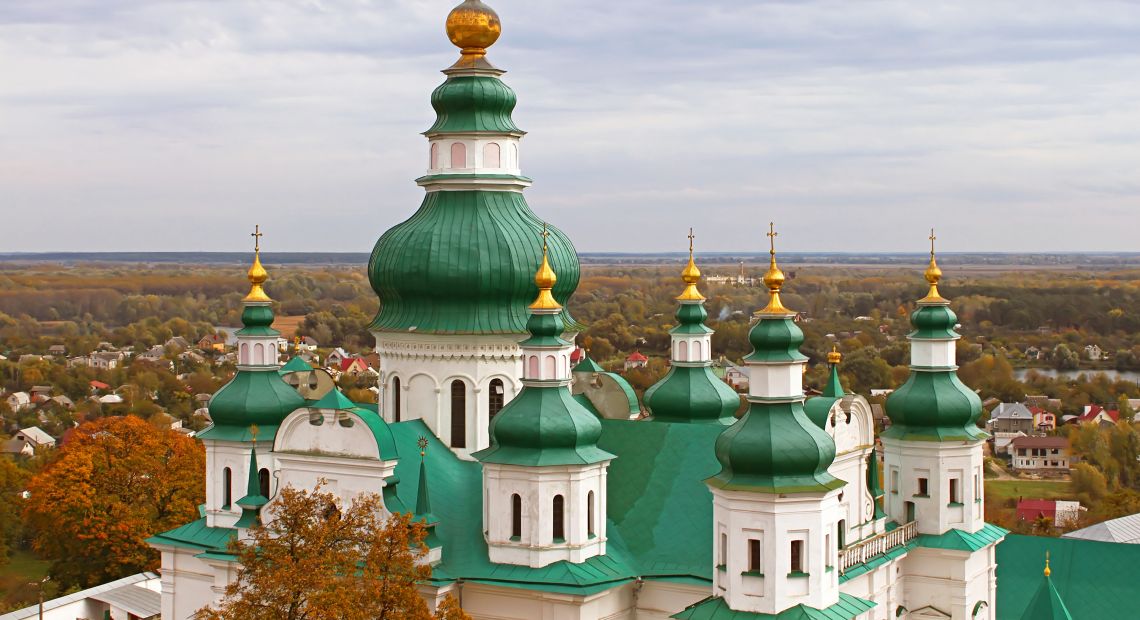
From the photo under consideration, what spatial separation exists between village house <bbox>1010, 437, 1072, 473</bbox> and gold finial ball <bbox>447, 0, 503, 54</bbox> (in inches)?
1456

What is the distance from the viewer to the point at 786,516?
57.2 feet

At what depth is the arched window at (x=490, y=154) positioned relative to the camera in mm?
22562

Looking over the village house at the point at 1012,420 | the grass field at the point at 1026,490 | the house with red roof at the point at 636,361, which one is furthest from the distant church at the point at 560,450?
the house with red roof at the point at 636,361

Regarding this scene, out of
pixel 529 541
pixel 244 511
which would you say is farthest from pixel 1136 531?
pixel 244 511

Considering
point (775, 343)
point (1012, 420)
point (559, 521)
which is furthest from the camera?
point (1012, 420)

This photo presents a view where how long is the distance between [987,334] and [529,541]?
3178 inches

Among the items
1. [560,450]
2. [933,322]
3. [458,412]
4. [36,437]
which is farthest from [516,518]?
[36,437]

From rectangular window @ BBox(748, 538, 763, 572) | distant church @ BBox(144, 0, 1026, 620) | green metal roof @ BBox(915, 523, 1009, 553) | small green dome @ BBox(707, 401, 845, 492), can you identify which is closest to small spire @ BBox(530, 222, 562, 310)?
distant church @ BBox(144, 0, 1026, 620)

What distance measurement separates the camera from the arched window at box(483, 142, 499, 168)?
22562 mm

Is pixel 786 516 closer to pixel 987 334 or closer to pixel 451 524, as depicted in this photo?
pixel 451 524

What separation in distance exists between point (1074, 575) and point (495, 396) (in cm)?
1036

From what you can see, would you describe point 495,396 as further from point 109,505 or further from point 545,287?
point 109,505

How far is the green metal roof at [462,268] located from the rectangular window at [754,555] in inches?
217

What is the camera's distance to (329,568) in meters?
17.0
